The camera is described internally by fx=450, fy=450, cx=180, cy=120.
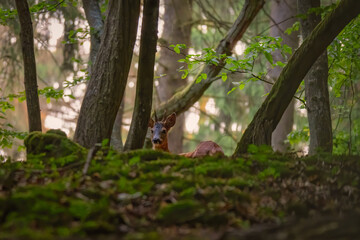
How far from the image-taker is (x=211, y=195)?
11.5ft

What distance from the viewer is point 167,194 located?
11.5 feet

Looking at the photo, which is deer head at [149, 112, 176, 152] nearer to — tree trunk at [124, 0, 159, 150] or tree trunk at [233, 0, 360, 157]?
tree trunk at [124, 0, 159, 150]

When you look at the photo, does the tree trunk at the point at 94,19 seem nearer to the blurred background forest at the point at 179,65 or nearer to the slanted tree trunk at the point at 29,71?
the blurred background forest at the point at 179,65

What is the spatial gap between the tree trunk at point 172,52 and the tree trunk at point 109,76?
6.75m

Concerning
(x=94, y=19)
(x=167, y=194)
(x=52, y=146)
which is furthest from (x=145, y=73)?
(x=94, y=19)

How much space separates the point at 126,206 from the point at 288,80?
2.95 metres

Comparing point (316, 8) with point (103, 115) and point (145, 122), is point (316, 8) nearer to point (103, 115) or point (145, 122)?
point (145, 122)

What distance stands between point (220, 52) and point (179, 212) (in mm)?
5921

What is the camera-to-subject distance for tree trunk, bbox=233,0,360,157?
5305mm

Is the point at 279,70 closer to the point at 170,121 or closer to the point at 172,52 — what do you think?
the point at 172,52

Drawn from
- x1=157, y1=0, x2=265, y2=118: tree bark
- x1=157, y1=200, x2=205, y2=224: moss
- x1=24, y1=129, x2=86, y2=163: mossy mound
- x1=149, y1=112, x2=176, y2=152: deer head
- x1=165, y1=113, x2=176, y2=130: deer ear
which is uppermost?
x1=157, y1=0, x2=265, y2=118: tree bark

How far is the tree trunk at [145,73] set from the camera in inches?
219

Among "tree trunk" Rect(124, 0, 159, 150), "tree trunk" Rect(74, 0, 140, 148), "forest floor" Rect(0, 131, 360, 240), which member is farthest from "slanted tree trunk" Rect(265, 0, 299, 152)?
"forest floor" Rect(0, 131, 360, 240)

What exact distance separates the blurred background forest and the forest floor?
2802 mm
